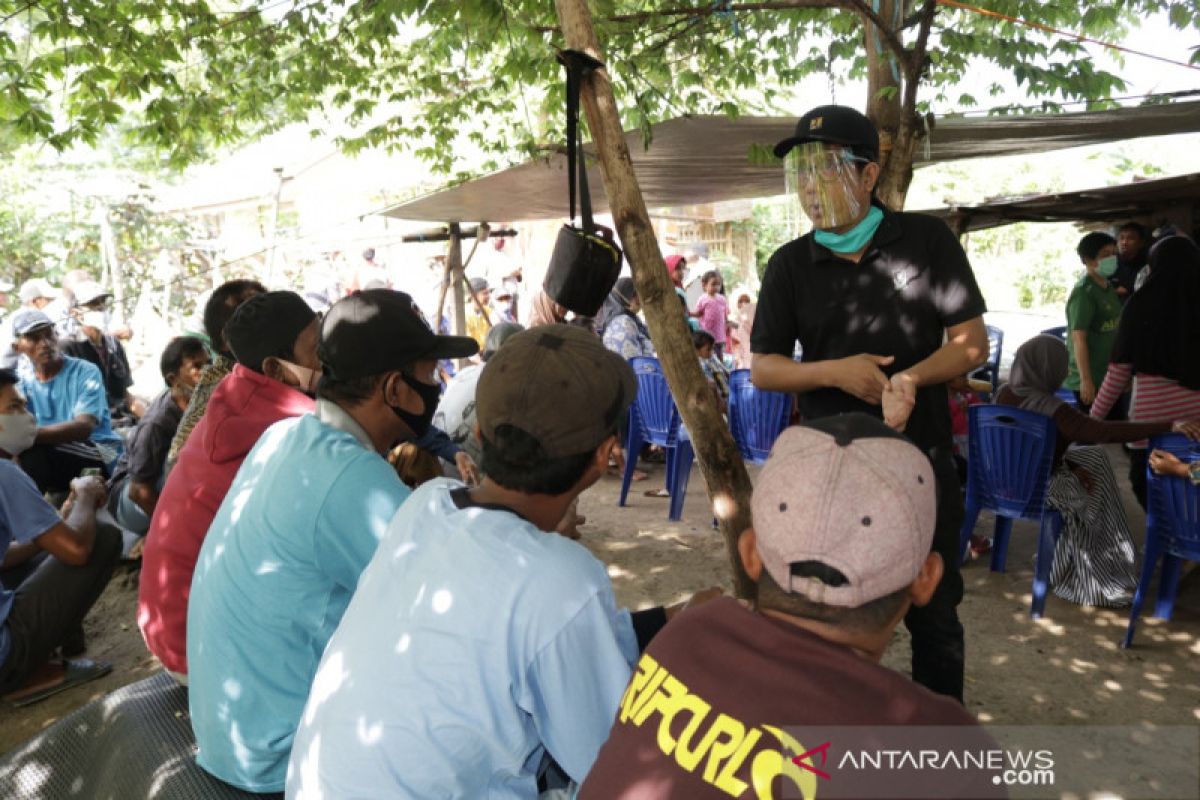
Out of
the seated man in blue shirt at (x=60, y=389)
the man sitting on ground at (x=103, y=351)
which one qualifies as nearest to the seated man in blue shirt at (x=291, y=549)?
the seated man in blue shirt at (x=60, y=389)

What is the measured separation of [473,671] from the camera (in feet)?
4.69

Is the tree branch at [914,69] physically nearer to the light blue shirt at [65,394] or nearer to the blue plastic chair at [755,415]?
the blue plastic chair at [755,415]

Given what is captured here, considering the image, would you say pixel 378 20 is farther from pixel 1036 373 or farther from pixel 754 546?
pixel 754 546

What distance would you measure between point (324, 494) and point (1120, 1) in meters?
7.64

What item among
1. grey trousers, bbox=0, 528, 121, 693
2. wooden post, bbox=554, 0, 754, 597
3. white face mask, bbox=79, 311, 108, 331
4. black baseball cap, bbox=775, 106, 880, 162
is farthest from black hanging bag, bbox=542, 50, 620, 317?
white face mask, bbox=79, 311, 108, 331

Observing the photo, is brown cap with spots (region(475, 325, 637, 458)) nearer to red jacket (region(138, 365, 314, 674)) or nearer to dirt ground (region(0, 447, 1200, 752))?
red jacket (region(138, 365, 314, 674))

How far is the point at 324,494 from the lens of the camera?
6.43 ft

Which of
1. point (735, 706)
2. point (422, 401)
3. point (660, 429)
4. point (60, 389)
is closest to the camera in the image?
point (735, 706)

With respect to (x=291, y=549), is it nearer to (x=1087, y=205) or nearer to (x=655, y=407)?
(x=655, y=407)

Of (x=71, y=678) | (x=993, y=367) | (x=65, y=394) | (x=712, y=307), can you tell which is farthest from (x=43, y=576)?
(x=712, y=307)

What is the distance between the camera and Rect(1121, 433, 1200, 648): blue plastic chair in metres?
3.73

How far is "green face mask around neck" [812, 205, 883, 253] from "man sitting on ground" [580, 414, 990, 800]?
59.9 inches

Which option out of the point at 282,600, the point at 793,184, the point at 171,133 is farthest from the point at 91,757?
the point at 171,133

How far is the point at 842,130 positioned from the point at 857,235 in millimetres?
303
